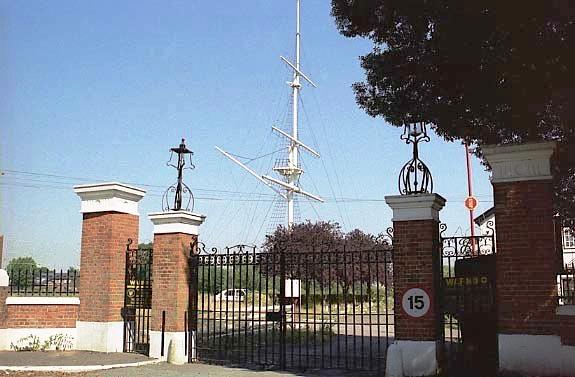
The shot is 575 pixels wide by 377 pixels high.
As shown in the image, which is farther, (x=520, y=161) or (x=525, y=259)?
(x=520, y=161)

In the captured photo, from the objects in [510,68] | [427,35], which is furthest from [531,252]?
[427,35]

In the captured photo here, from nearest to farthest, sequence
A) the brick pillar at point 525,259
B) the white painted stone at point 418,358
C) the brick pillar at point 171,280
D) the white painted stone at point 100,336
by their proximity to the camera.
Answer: the brick pillar at point 525,259 → the white painted stone at point 418,358 → the brick pillar at point 171,280 → the white painted stone at point 100,336

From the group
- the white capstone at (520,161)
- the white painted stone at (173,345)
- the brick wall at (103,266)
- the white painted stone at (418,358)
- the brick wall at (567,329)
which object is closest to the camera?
the brick wall at (567,329)

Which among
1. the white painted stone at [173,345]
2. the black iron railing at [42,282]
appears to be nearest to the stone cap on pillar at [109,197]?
the black iron railing at [42,282]

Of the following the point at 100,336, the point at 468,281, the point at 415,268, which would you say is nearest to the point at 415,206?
the point at 415,268

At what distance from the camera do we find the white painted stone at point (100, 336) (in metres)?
13.5

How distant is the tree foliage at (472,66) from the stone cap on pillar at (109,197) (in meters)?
5.63

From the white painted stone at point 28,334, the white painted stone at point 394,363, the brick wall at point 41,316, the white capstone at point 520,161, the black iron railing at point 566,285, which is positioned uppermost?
the white capstone at point 520,161

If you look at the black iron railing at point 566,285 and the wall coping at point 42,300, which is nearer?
the black iron railing at point 566,285

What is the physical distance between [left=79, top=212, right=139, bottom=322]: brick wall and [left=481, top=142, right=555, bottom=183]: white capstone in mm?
8198

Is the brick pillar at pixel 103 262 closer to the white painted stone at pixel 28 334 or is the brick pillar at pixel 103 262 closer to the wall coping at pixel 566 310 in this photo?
the white painted stone at pixel 28 334

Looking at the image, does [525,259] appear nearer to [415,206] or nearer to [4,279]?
[415,206]

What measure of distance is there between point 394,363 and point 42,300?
8003 mm

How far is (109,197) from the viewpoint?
13891 millimetres
